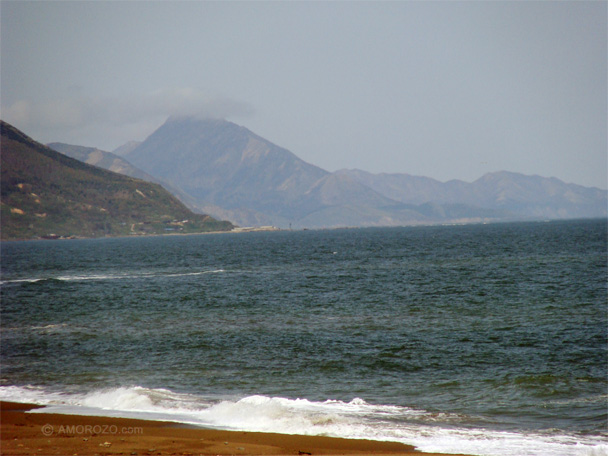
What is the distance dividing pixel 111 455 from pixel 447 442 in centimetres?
965

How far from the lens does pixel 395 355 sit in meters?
29.0

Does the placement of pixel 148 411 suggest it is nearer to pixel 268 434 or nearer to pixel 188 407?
pixel 188 407

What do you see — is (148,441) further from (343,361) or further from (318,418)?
(343,361)

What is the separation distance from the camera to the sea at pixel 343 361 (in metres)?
19.1

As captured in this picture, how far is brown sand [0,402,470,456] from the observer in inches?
607

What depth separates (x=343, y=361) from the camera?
28.2 metres

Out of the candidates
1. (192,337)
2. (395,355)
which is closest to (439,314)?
(395,355)

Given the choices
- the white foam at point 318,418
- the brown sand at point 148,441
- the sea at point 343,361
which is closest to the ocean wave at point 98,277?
the sea at point 343,361

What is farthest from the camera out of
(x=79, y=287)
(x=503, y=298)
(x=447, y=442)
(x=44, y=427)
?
(x=79, y=287)

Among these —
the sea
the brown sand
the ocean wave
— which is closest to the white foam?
the sea

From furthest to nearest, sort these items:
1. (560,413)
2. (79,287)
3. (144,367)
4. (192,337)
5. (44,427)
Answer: (79,287)
(192,337)
(144,367)
(560,413)
(44,427)

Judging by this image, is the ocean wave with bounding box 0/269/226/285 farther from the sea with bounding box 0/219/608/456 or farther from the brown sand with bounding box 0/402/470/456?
the brown sand with bounding box 0/402/470/456

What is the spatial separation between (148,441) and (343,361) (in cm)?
1346

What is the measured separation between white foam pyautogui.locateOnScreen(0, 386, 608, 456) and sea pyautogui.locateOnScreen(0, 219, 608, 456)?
0.26 feet
